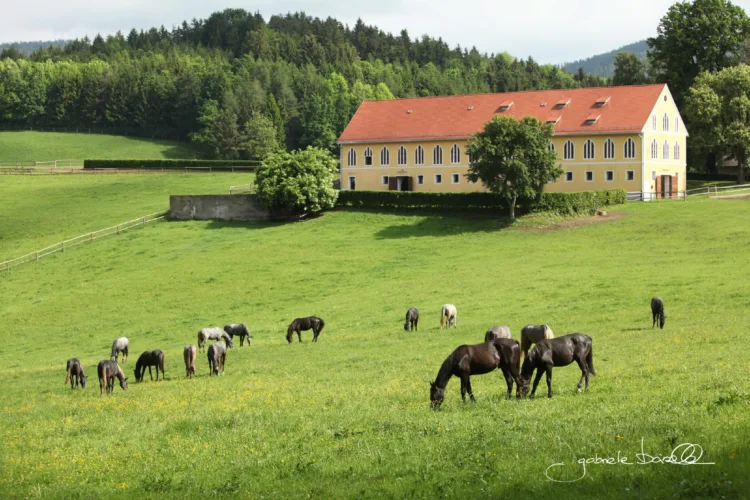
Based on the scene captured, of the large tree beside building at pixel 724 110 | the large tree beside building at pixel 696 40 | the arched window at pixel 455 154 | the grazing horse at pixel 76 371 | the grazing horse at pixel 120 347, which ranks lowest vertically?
the grazing horse at pixel 120 347

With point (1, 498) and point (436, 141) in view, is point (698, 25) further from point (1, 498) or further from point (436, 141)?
point (1, 498)

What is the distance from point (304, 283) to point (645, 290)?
1999 cm

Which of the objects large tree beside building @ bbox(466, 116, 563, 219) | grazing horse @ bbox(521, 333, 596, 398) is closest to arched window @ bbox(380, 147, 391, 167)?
large tree beside building @ bbox(466, 116, 563, 219)

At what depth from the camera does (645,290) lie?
132 ft

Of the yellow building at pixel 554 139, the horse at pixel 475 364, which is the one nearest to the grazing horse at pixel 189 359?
the horse at pixel 475 364

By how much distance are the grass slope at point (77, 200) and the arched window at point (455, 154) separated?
75.1 feet

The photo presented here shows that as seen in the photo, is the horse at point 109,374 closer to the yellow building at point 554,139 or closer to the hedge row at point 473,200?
the hedge row at point 473,200

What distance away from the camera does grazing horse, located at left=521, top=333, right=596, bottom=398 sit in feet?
59.4

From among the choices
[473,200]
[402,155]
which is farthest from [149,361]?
[402,155]

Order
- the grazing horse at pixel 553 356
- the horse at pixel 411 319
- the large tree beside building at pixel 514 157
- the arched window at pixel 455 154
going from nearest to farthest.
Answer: the grazing horse at pixel 553 356, the horse at pixel 411 319, the large tree beside building at pixel 514 157, the arched window at pixel 455 154

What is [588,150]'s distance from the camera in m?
79.1

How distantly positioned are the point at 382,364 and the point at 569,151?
57.6 metres

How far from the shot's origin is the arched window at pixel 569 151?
79.8 meters

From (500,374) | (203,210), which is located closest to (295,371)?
(500,374)
